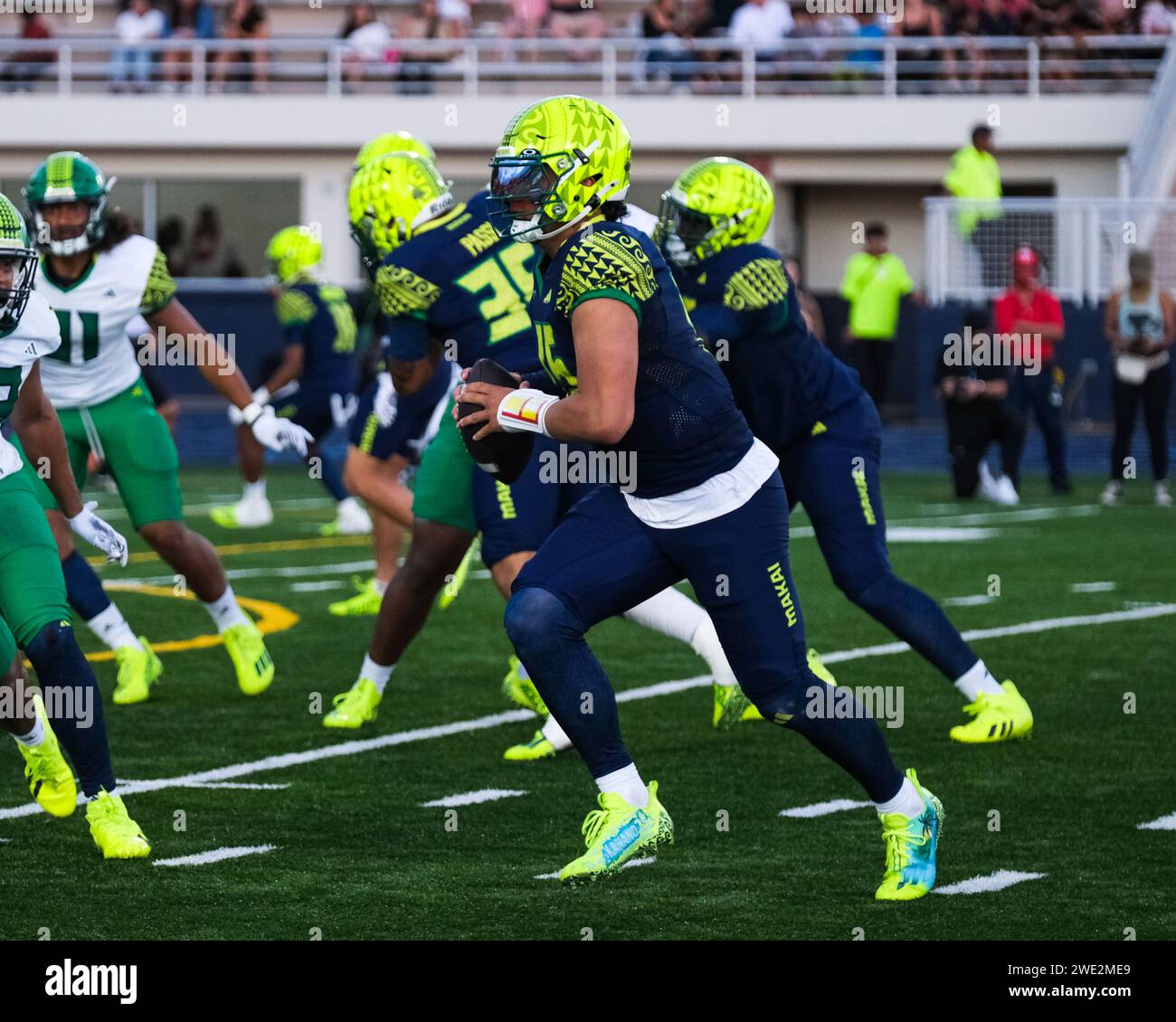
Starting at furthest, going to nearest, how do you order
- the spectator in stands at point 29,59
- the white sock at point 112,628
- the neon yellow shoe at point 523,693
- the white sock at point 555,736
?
the spectator in stands at point 29,59 < the white sock at point 112,628 < the neon yellow shoe at point 523,693 < the white sock at point 555,736

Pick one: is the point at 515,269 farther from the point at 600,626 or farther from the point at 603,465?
the point at 600,626

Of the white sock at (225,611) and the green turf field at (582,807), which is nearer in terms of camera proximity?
the green turf field at (582,807)

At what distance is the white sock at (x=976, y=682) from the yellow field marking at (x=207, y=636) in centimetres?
302

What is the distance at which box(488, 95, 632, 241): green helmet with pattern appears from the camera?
5.00 meters

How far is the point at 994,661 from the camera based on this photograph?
8.71 meters

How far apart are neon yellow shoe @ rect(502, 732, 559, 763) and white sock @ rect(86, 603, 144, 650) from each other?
176 cm

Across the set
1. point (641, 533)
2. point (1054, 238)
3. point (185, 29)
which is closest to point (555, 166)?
point (641, 533)

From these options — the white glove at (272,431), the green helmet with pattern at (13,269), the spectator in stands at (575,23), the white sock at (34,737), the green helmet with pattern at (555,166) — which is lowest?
the white sock at (34,737)

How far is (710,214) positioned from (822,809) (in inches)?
78.4

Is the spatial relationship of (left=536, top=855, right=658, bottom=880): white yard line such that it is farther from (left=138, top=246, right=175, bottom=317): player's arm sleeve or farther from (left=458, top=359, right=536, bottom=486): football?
(left=138, top=246, right=175, bottom=317): player's arm sleeve

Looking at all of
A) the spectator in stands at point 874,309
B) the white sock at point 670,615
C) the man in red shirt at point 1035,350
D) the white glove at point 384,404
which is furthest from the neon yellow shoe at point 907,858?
the spectator in stands at point 874,309

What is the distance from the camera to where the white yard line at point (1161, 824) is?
19.4ft

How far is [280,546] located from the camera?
13398 mm

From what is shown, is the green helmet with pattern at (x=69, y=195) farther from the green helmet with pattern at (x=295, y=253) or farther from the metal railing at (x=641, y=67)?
the metal railing at (x=641, y=67)
